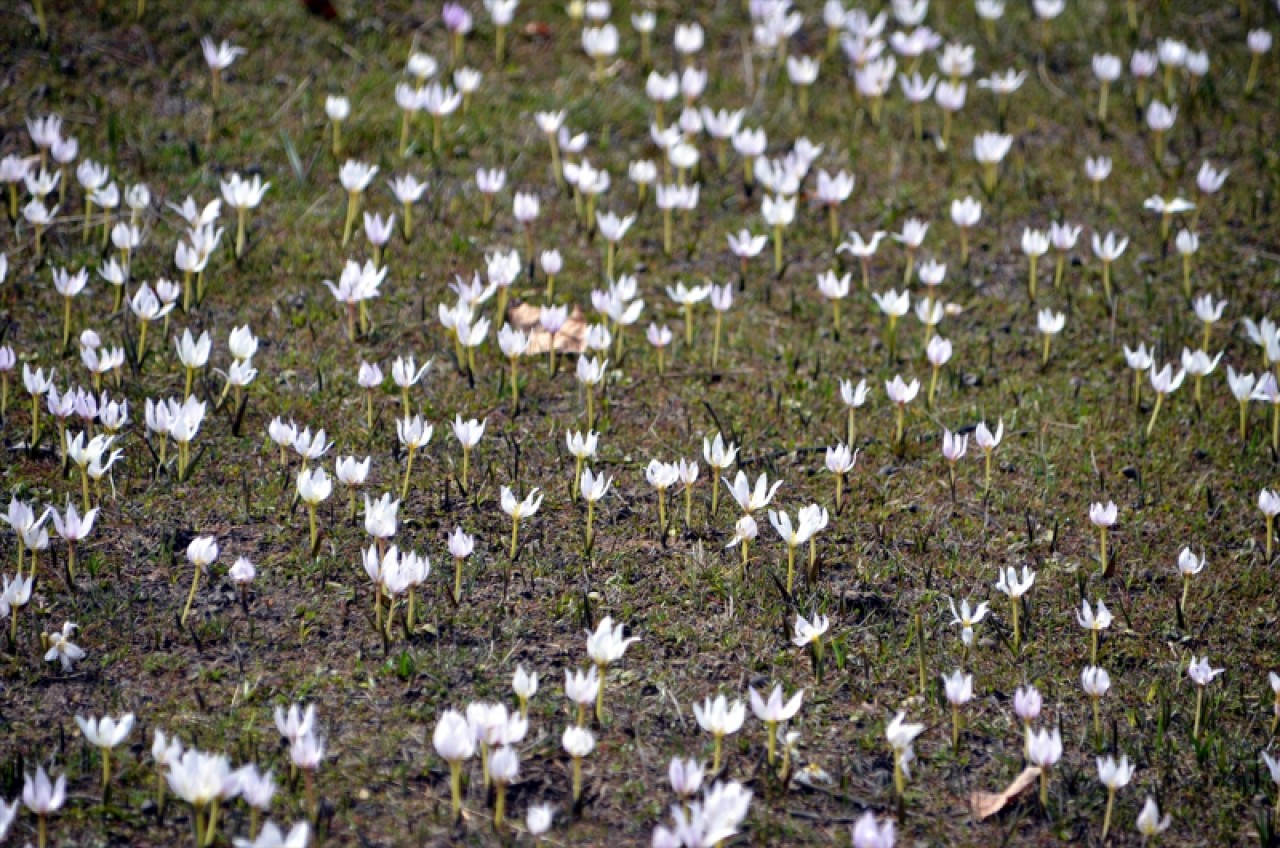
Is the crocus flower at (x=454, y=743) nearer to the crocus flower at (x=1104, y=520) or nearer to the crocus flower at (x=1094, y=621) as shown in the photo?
the crocus flower at (x=1094, y=621)

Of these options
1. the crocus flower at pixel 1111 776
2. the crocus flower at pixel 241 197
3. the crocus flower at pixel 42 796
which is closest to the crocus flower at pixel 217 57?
the crocus flower at pixel 241 197

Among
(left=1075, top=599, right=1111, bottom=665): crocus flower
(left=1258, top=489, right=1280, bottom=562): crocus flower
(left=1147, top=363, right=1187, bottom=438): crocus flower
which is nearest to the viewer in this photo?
(left=1075, top=599, right=1111, bottom=665): crocus flower

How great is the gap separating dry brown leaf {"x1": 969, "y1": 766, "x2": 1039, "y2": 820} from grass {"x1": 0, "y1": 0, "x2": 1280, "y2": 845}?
3cm

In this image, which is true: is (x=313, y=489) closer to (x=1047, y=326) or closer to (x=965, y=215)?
(x=1047, y=326)

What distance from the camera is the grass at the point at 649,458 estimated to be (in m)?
3.09

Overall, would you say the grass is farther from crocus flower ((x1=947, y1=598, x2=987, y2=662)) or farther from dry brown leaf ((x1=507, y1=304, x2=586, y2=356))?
dry brown leaf ((x1=507, y1=304, x2=586, y2=356))

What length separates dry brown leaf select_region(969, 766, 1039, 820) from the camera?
118 inches

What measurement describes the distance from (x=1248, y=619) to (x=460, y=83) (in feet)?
12.2

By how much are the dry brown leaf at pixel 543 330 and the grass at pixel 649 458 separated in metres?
0.15

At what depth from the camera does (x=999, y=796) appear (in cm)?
303

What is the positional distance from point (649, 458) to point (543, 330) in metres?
0.79

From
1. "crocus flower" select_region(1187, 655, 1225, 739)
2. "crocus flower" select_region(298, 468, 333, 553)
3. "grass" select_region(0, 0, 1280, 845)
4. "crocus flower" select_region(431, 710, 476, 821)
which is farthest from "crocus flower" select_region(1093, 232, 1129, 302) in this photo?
"crocus flower" select_region(431, 710, 476, 821)

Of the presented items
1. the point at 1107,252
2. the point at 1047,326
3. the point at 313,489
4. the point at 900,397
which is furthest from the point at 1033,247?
the point at 313,489

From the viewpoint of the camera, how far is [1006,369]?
4.71 metres
